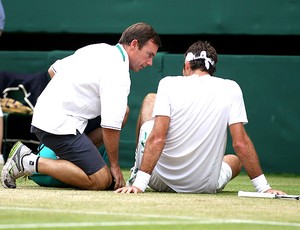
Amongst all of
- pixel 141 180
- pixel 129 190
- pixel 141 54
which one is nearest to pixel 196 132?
pixel 141 180

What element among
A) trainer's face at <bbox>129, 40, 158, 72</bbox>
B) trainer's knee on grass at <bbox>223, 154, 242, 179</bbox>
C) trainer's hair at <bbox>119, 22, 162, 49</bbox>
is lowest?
trainer's knee on grass at <bbox>223, 154, 242, 179</bbox>

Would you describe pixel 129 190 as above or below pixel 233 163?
below

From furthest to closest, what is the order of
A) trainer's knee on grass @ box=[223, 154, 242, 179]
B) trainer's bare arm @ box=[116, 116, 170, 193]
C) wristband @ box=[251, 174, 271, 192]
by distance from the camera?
trainer's knee on grass @ box=[223, 154, 242, 179] → wristband @ box=[251, 174, 271, 192] → trainer's bare arm @ box=[116, 116, 170, 193]

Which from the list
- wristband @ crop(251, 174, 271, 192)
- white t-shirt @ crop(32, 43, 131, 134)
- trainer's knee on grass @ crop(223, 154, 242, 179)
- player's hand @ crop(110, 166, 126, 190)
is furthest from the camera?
trainer's knee on grass @ crop(223, 154, 242, 179)

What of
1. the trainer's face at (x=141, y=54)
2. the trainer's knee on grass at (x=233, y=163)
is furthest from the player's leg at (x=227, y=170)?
the trainer's face at (x=141, y=54)

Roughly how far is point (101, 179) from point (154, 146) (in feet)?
2.37

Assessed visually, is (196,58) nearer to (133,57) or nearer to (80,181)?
(133,57)

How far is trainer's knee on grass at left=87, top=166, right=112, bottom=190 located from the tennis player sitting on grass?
0.28m

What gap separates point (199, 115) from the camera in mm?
7977

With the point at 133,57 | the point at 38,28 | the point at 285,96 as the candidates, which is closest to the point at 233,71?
the point at 285,96

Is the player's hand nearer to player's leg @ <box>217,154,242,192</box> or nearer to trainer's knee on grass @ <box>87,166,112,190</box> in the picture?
trainer's knee on grass @ <box>87,166,112,190</box>

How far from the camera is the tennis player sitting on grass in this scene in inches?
309

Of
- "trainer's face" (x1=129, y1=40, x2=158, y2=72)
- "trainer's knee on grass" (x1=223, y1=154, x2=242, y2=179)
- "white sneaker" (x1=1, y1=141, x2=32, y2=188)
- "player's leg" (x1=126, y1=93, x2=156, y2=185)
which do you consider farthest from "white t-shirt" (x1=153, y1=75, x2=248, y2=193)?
"white sneaker" (x1=1, y1=141, x2=32, y2=188)

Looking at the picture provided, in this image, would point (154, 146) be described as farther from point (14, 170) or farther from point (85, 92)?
point (14, 170)
